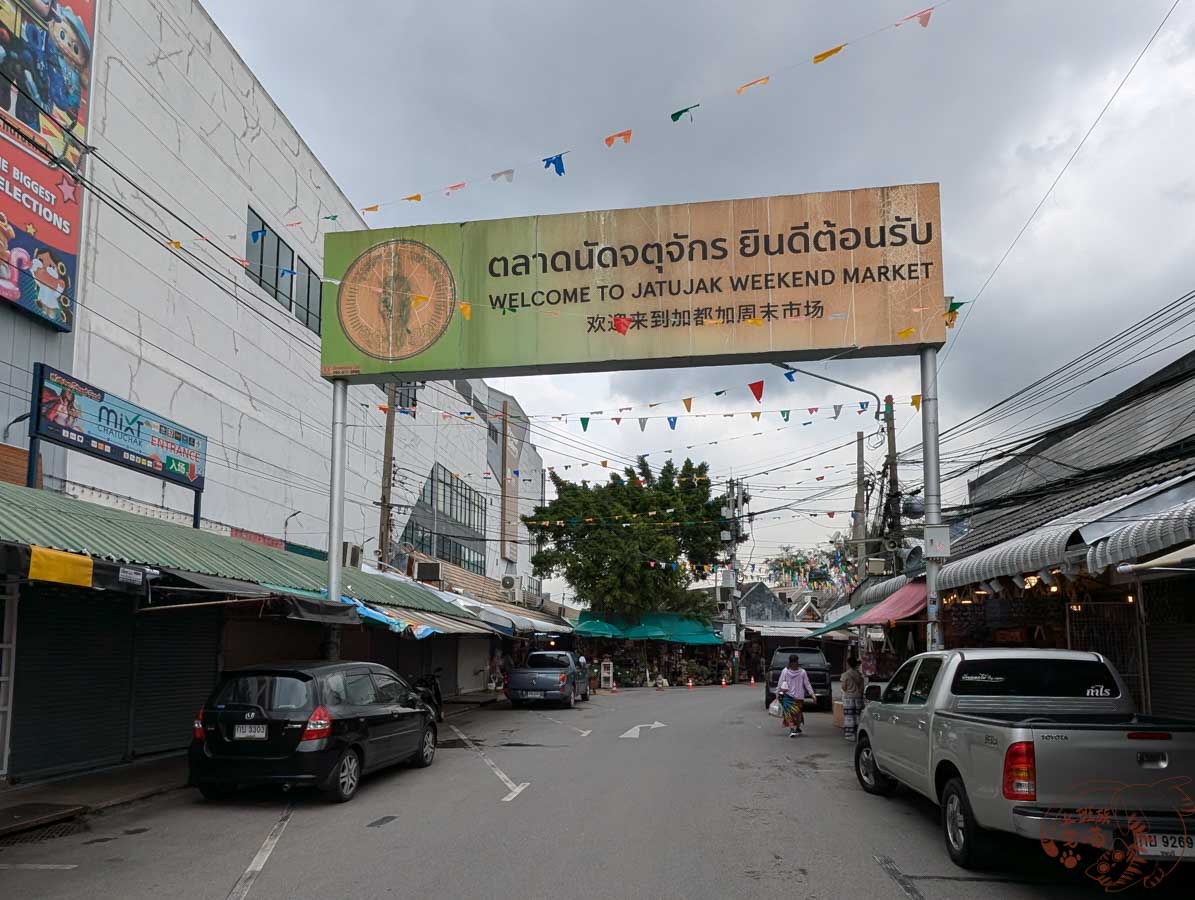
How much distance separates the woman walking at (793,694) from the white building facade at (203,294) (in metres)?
13.1

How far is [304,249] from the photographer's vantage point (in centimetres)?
2752

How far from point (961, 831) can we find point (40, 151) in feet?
52.4

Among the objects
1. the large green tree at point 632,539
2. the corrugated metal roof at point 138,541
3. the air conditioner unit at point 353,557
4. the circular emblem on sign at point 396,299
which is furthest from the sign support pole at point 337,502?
the large green tree at point 632,539

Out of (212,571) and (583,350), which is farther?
(583,350)

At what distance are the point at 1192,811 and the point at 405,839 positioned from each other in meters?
6.36

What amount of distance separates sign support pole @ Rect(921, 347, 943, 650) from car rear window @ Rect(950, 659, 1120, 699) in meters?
4.60

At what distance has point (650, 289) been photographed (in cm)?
1595

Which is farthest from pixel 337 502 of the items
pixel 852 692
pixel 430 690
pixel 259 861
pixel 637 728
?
pixel 852 692

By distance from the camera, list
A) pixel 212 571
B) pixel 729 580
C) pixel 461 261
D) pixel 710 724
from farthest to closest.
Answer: pixel 729 580 → pixel 710 724 → pixel 461 261 → pixel 212 571

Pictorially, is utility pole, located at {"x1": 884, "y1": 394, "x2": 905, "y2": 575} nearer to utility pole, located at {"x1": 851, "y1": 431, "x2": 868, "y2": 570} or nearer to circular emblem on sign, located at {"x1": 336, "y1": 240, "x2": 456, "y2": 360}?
utility pole, located at {"x1": 851, "y1": 431, "x2": 868, "y2": 570}

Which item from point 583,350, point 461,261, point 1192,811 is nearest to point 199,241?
point 461,261

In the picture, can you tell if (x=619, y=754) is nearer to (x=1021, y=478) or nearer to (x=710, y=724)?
(x=710, y=724)

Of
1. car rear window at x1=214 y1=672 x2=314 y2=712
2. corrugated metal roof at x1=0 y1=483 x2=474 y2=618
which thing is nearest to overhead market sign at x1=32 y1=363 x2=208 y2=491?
corrugated metal roof at x1=0 y1=483 x2=474 y2=618

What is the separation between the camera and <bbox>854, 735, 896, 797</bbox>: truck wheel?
11.0 m
